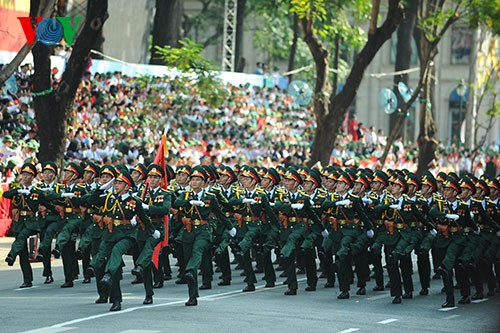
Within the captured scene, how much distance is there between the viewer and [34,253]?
75.0 feet

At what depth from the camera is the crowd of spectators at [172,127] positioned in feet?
99.2

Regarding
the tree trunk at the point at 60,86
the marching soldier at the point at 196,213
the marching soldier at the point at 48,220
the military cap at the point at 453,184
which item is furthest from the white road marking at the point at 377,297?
the tree trunk at the point at 60,86

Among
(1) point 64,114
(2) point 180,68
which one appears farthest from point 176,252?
(2) point 180,68

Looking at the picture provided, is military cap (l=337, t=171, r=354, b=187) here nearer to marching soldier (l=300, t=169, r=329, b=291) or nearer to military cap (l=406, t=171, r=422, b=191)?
marching soldier (l=300, t=169, r=329, b=291)

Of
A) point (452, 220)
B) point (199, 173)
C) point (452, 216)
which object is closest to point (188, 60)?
point (199, 173)

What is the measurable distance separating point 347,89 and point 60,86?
30.1ft

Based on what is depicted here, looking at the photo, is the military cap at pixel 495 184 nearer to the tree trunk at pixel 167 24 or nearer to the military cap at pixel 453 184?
the military cap at pixel 453 184

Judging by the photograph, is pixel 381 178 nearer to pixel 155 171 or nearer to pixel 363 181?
pixel 363 181

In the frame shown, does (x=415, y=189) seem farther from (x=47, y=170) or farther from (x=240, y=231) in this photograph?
(x=47, y=170)

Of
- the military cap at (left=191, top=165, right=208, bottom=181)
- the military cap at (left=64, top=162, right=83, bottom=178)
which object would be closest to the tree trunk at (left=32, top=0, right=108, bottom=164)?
the military cap at (left=64, top=162, right=83, bottom=178)

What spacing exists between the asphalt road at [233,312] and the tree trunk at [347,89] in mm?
12780

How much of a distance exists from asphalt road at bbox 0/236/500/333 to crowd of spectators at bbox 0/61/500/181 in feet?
24.8

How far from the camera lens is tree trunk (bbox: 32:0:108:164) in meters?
24.8

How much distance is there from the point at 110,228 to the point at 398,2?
1622cm
